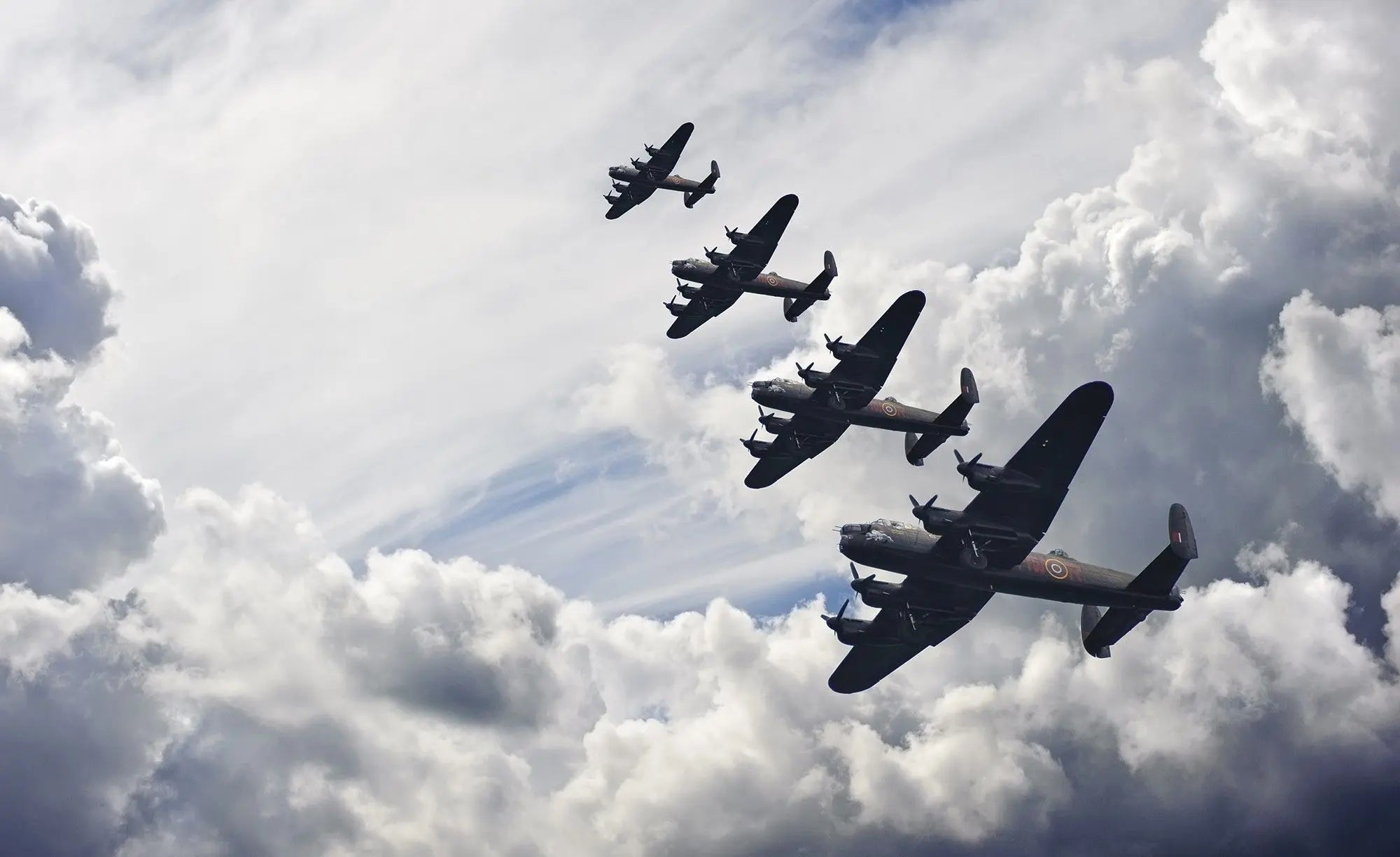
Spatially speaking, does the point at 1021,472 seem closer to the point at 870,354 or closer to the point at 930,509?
the point at 930,509

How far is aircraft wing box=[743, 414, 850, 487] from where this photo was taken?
326 feet

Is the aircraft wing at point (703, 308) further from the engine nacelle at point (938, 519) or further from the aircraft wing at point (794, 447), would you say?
the engine nacelle at point (938, 519)

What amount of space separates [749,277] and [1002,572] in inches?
1514

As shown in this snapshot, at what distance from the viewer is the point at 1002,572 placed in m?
78.6

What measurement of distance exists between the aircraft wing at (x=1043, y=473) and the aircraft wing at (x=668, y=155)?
5219 cm

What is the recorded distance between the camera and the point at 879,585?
8381cm

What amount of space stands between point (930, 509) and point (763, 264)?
121 feet

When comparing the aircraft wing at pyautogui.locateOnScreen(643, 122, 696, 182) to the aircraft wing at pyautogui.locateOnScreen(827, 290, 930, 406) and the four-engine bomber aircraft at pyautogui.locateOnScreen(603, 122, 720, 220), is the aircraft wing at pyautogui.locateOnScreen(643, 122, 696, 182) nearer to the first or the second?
the four-engine bomber aircraft at pyautogui.locateOnScreen(603, 122, 720, 220)

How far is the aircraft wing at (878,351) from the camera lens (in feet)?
302

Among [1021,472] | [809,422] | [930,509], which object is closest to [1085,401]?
[1021,472]

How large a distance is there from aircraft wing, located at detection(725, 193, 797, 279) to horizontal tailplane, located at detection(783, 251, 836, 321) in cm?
447

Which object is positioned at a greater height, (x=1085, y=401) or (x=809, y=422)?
(x=809, y=422)

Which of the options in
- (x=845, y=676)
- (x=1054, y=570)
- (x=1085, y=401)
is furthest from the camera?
(x=845, y=676)

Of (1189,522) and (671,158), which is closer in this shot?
(1189,522)
